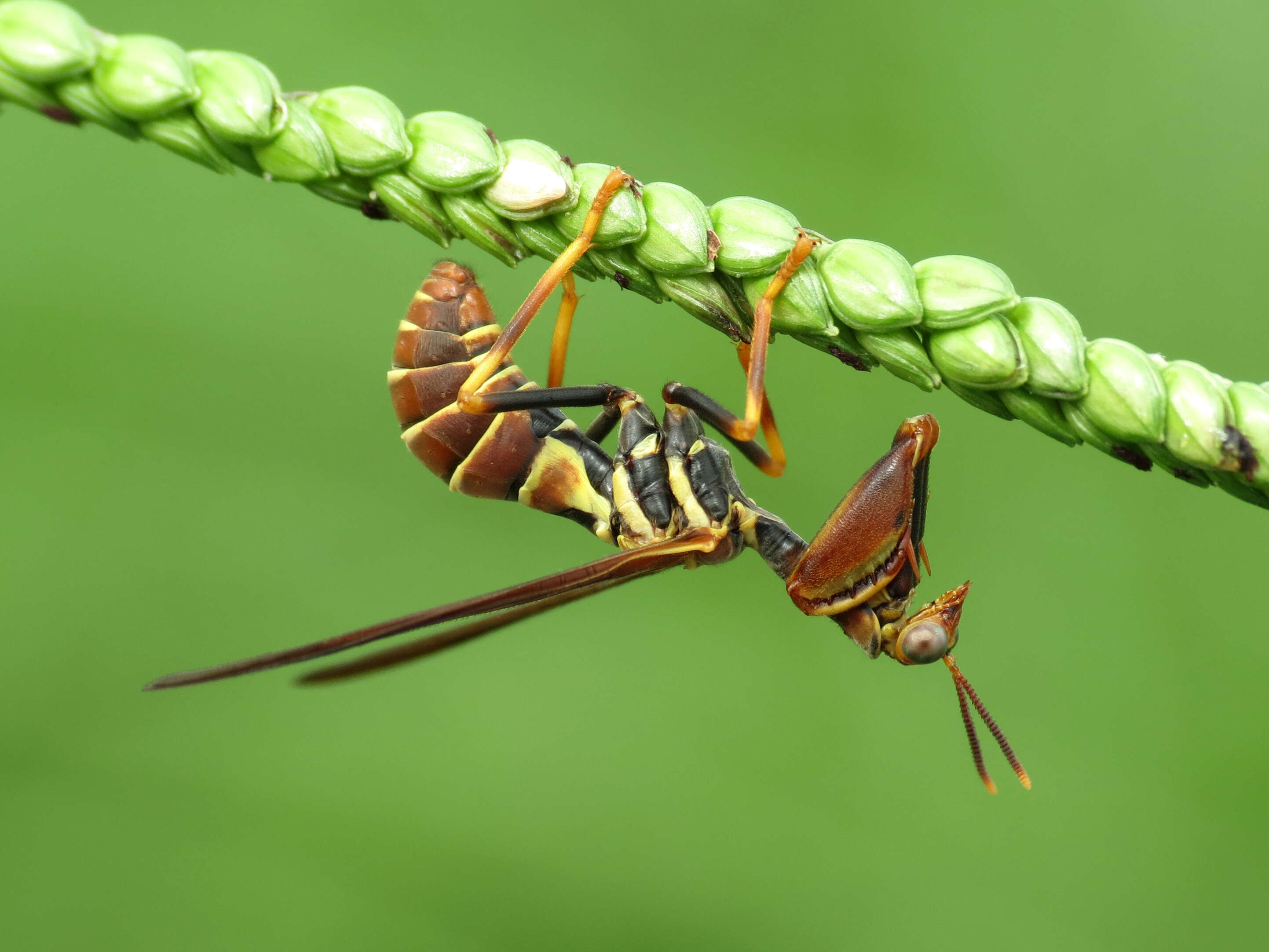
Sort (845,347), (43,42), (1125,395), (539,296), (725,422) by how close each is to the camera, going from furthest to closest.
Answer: (725,422), (539,296), (845,347), (1125,395), (43,42)

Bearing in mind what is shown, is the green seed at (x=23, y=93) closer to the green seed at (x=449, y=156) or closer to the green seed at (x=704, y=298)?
the green seed at (x=449, y=156)

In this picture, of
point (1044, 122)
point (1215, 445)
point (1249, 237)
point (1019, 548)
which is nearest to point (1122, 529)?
point (1019, 548)

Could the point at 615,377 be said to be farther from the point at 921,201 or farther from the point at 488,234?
the point at 488,234

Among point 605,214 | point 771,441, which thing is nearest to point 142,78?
point 605,214

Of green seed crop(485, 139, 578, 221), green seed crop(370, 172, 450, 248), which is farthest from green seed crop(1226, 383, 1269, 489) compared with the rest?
green seed crop(370, 172, 450, 248)

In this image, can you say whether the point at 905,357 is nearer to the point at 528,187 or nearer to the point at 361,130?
the point at 528,187

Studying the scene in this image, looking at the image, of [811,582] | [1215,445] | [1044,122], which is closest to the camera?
[1215,445]

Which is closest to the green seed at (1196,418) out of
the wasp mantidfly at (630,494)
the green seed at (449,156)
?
the wasp mantidfly at (630,494)
